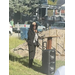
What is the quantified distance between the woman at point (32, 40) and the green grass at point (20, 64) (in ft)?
0.37

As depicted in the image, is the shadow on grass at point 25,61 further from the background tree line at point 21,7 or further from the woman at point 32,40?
the background tree line at point 21,7

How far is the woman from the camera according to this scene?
4.27 meters

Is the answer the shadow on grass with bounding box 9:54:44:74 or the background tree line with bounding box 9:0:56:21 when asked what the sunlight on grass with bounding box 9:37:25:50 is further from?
the background tree line with bounding box 9:0:56:21

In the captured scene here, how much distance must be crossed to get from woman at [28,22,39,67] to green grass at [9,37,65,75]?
4.5 inches

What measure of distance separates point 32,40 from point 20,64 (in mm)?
585

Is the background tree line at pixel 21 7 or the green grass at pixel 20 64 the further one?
the green grass at pixel 20 64

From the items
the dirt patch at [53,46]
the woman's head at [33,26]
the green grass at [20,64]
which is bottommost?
the green grass at [20,64]

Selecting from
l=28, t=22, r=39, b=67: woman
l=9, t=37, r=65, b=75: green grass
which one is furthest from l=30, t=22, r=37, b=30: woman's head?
l=9, t=37, r=65, b=75: green grass

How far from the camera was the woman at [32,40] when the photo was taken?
4.27 m

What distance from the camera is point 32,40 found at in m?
4.32

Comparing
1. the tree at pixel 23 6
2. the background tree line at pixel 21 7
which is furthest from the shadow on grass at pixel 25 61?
the tree at pixel 23 6
